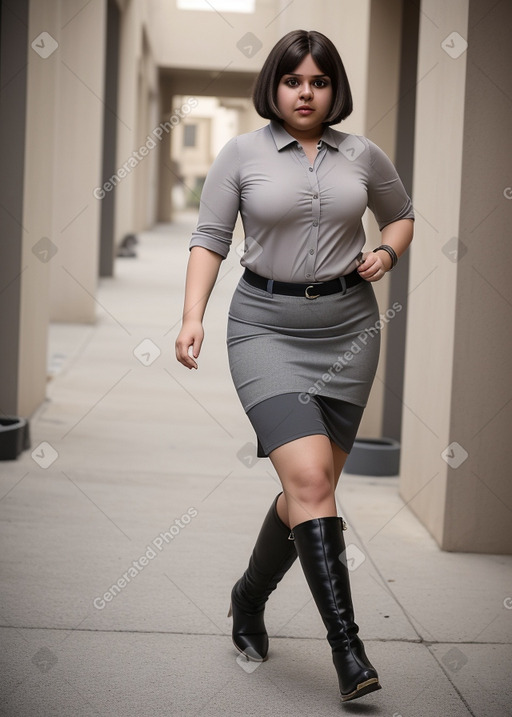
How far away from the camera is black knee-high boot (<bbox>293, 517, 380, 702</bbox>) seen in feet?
8.23

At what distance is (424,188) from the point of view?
4512mm

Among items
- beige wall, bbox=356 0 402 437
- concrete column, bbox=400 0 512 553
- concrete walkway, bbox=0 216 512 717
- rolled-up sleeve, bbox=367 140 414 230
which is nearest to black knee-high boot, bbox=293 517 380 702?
concrete walkway, bbox=0 216 512 717

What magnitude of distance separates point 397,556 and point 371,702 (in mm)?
1374

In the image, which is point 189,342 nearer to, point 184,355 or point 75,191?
point 184,355

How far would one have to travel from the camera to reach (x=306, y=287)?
2686 millimetres

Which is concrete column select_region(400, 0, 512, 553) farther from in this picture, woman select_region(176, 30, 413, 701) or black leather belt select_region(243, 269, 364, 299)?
black leather belt select_region(243, 269, 364, 299)

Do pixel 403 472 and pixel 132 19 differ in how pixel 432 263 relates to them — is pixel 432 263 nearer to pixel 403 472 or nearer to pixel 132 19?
pixel 403 472

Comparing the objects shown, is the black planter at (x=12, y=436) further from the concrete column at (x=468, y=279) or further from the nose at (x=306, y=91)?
the nose at (x=306, y=91)

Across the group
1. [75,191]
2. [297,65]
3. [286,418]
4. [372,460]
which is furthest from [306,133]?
[75,191]

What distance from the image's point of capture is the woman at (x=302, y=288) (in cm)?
256

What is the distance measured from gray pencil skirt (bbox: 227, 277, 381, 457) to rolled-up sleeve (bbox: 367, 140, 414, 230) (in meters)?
0.26

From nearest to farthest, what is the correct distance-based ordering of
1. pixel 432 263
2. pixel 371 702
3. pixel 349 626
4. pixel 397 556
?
1. pixel 349 626
2. pixel 371 702
3. pixel 397 556
4. pixel 432 263

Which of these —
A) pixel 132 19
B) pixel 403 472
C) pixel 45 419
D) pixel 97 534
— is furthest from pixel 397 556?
pixel 132 19

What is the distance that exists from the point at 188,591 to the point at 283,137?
1617mm
